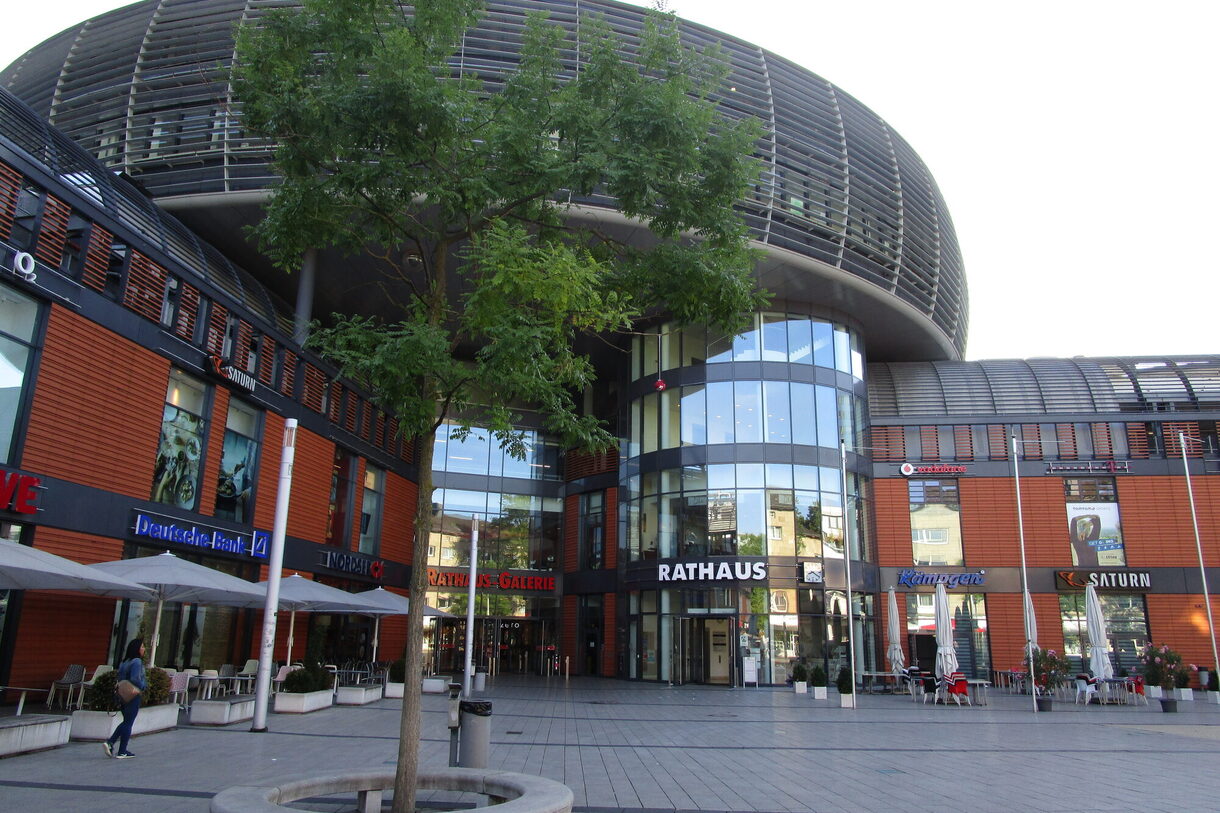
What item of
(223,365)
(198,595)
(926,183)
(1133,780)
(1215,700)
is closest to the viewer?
(1133,780)

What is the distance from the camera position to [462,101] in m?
8.86

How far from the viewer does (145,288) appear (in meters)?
18.6

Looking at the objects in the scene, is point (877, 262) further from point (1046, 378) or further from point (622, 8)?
point (622, 8)

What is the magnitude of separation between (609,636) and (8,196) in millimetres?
26436

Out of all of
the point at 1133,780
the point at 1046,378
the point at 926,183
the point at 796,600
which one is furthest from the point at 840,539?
the point at 1133,780

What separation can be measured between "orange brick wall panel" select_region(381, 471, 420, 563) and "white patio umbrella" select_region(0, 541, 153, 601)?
66.6 feet

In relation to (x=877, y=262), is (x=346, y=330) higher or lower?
lower

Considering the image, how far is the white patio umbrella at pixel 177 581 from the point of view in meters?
14.7

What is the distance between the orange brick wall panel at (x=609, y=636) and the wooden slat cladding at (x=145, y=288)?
70.0 ft

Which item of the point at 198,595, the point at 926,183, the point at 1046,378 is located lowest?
Result: the point at 198,595

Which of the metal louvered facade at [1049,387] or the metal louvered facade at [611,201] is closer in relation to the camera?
the metal louvered facade at [611,201]

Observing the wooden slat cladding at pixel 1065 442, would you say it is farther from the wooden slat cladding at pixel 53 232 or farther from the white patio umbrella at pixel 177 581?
the wooden slat cladding at pixel 53 232

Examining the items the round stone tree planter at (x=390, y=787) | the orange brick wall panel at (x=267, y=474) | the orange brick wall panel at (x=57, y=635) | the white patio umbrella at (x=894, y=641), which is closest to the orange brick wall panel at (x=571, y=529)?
the white patio umbrella at (x=894, y=641)

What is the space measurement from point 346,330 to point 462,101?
2.75 m
